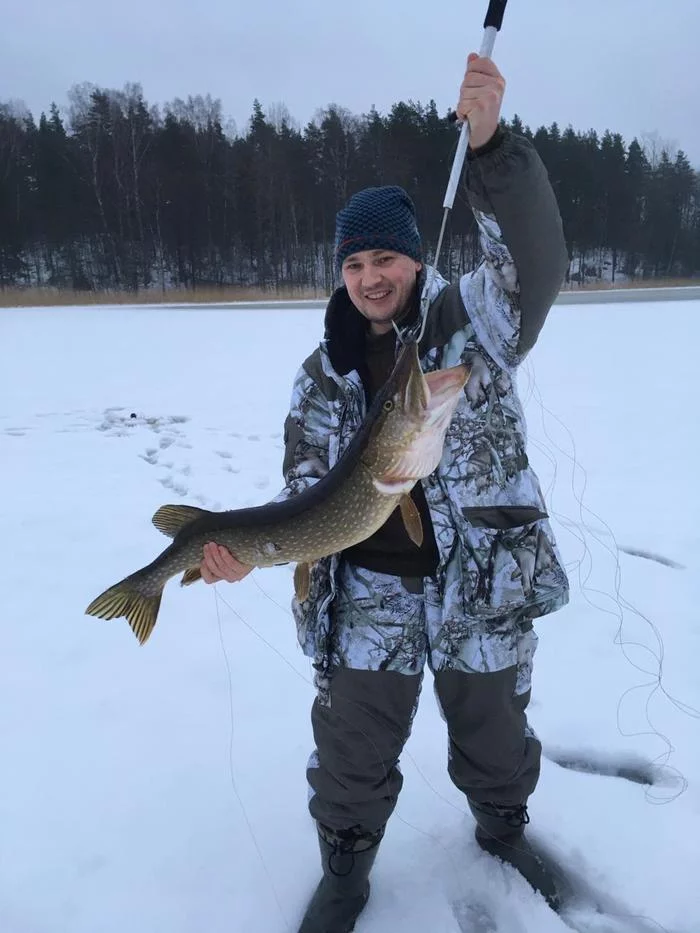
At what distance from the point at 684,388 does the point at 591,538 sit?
15.0 ft

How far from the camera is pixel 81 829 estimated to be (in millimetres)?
2113

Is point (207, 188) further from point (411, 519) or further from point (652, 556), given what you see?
point (411, 519)

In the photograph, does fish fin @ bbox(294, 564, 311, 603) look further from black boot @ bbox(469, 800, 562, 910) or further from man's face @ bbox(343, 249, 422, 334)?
black boot @ bbox(469, 800, 562, 910)

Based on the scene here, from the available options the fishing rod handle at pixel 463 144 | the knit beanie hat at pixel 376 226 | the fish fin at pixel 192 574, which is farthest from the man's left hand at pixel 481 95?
the fish fin at pixel 192 574

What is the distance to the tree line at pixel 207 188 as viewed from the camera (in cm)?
3222

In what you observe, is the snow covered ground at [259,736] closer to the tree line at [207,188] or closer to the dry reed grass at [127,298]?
the dry reed grass at [127,298]

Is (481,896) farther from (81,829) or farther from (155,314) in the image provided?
(155,314)

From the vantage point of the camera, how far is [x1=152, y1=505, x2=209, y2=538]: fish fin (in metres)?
1.84

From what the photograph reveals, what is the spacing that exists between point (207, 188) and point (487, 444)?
3679 centimetres

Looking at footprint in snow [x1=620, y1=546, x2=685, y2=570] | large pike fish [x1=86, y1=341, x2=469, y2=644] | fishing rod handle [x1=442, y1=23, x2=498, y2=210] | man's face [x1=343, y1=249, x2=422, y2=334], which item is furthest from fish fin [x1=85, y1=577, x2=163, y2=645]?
footprint in snow [x1=620, y1=546, x2=685, y2=570]

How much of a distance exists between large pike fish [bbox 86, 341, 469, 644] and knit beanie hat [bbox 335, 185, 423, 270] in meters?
0.40

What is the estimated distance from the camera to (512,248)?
1.52m

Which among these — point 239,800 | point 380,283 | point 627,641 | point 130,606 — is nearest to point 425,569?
point 380,283

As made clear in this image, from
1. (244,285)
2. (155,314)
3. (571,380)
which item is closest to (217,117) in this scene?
(244,285)
